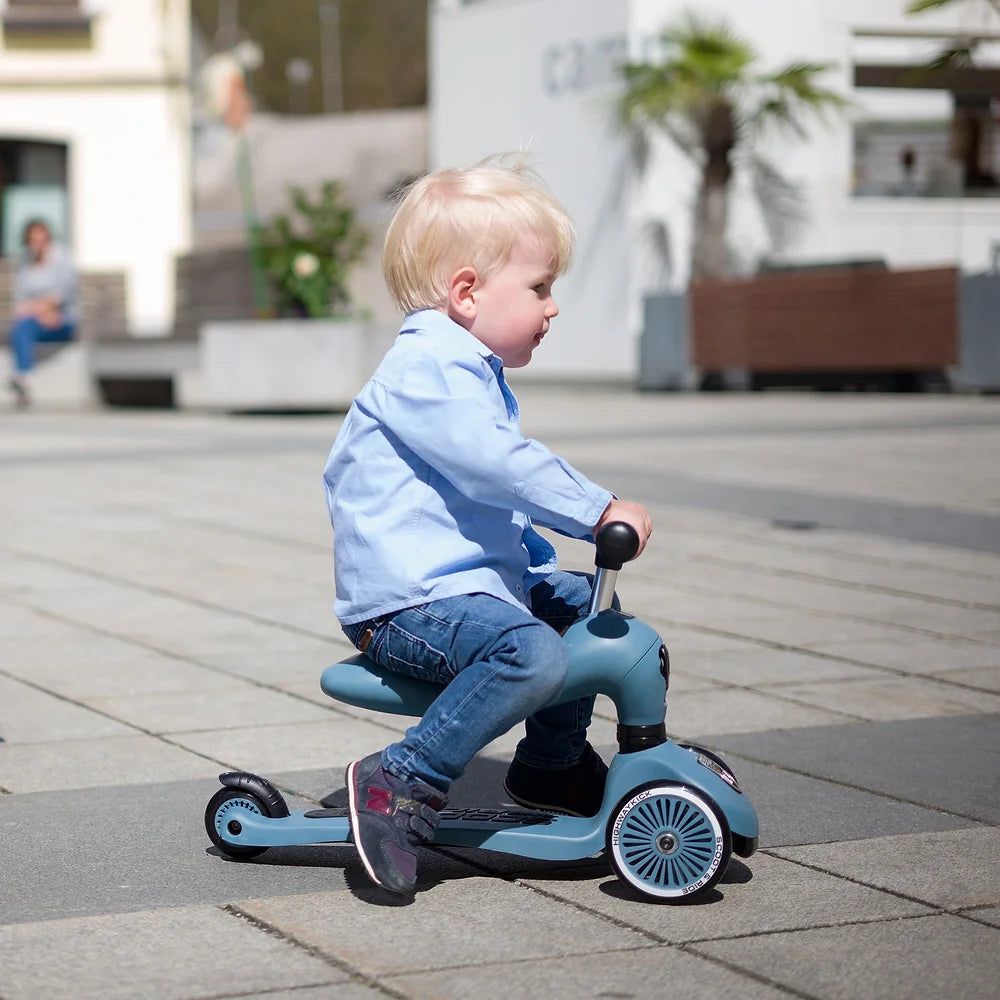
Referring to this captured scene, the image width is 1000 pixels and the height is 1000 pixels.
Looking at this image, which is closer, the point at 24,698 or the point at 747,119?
the point at 24,698

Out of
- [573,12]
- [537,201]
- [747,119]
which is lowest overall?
[537,201]

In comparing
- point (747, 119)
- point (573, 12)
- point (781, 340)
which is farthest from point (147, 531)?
point (573, 12)

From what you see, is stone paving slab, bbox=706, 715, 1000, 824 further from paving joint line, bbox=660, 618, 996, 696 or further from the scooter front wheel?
the scooter front wheel

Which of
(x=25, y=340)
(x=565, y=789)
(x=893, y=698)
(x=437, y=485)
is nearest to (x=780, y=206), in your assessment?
(x=25, y=340)

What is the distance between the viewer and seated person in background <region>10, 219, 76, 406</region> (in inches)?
706

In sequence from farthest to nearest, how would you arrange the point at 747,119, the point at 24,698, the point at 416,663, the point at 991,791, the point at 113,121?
the point at 113,121
the point at 747,119
the point at 24,698
the point at 991,791
the point at 416,663

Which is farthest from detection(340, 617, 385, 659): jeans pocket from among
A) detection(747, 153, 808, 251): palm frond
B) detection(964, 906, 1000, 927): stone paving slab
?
detection(747, 153, 808, 251): palm frond

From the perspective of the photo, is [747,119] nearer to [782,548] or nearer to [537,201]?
[782,548]

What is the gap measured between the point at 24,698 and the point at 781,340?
14.9 metres

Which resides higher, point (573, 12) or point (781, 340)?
point (573, 12)

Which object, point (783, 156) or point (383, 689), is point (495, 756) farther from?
point (783, 156)

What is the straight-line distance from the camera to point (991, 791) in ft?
12.3

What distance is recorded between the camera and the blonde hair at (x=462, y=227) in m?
3.12

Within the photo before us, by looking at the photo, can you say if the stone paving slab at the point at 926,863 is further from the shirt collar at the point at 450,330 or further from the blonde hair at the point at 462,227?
the blonde hair at the point at 462,227
